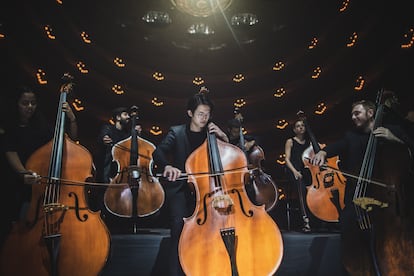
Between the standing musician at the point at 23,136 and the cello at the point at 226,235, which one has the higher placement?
the standing musician at the point at 23,136

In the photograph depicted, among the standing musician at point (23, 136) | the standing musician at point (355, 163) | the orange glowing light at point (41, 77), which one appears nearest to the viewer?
the standing musician at point (23, 136)

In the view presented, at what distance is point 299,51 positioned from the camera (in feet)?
24.8

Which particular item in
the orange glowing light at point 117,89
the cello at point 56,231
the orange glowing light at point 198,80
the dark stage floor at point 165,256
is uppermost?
the orange glowing light at point 198,80

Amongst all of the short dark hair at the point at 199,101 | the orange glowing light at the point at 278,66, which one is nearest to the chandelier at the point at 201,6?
the orange glowing light at the point at 278,66

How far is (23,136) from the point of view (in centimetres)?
259

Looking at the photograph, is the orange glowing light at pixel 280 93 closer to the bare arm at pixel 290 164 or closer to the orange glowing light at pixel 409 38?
the orange glowing light at pixel 409 38

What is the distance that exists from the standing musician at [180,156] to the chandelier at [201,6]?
4590 mm

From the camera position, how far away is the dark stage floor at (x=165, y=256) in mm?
2729

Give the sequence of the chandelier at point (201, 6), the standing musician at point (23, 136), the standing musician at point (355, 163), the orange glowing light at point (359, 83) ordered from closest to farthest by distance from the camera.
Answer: the standing musician at point (23, 136), the standing musician at point (355, 163), the orange glowing light at point (359, 83), the chandelier at point (201, 6)

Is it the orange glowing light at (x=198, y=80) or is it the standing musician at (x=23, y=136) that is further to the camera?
the orange glowing light at (x=198, y=80)

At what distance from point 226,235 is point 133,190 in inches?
53.3

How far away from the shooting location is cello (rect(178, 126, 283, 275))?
7.05 feet

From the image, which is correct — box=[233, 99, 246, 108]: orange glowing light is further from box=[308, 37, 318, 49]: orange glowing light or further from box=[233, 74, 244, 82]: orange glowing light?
box=[308, 37, 318, 49]: orange glowing light

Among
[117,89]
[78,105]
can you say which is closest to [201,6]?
[117,89]
